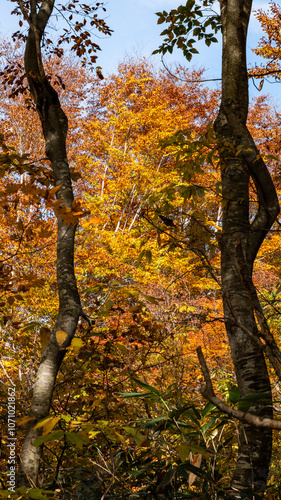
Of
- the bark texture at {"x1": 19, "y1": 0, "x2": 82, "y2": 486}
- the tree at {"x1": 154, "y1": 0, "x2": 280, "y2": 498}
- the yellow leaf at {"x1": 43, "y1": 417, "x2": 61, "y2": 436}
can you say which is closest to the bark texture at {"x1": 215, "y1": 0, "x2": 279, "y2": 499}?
the tree at {"x1": 154, "y1": 0, "x2": 280, "y2": 498}

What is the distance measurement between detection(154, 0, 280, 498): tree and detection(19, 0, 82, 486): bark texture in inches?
38.4

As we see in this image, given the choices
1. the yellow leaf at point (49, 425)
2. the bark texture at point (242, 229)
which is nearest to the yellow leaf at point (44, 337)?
the yellow leaf at point (49, 425)

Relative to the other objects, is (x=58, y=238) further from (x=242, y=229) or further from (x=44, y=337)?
(x=242, y=229)

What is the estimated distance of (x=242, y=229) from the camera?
222 cm

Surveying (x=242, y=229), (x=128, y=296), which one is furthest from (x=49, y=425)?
(x=128, y=296)

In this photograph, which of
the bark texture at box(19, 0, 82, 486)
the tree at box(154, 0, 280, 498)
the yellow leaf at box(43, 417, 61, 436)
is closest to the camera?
the yellow leaf at box(43, 417, 61, 436)

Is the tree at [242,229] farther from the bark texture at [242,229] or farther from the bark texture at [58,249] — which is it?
the bark texture at [58,249]

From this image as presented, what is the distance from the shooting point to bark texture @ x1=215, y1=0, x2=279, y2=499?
171 cm

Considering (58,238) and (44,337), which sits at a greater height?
(58,238)

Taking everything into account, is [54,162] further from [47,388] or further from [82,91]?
[82,91]

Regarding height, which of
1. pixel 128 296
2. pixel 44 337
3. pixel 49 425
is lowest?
pixel 49 425

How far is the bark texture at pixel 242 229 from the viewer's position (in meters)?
→ 1.71

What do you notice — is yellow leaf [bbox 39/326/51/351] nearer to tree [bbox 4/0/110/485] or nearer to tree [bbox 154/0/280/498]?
tree [bbox 4/0/110/485]

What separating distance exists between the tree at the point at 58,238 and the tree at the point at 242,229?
0.94 meters
